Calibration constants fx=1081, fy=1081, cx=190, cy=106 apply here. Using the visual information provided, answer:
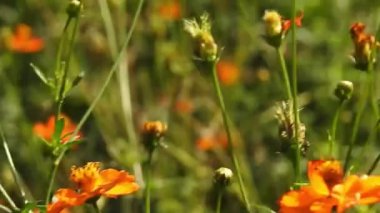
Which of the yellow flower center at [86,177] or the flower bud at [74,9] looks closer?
the yellow flower center at [86,177]

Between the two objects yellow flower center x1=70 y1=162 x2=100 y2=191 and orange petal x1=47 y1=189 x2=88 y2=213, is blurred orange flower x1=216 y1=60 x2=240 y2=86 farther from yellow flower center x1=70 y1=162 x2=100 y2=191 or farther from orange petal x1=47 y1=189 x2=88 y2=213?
orange petal x1=47 y1=189 x2=88 y2=213

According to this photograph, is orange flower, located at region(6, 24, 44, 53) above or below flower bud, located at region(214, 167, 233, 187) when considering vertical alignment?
below

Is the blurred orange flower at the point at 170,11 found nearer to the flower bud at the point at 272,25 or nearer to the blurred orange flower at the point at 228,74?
the blurred orange flower at the point at 228,74

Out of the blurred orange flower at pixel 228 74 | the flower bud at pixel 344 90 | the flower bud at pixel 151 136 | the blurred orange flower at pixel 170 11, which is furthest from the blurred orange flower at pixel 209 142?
the flower bud at pixel 344 90

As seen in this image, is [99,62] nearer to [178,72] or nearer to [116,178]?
[178,72]

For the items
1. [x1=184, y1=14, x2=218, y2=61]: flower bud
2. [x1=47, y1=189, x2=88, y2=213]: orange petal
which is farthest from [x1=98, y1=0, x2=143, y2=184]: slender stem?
[x1=47, y1=189, x2=88, y2=213]: orange petal

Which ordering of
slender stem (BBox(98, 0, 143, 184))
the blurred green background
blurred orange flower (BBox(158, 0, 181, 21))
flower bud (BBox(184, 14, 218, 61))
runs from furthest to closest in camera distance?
blurred orange flower (BBox(158, 0, 181, 21)) → the blurred green background → slender stem (BBox(98, 0, 143, 184)) → flower bud (BBox(184, 14, 218, 61))

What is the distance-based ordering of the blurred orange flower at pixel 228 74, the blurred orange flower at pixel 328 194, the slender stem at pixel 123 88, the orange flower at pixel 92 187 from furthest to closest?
the blurred orange flower at pixel 228 74 < the slender stem at pixel 123 88 < the orange flower at pixel 92 187 < the blurred orange flower at pixel 328 194
